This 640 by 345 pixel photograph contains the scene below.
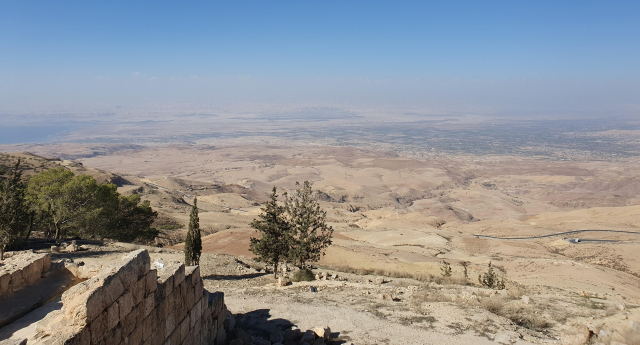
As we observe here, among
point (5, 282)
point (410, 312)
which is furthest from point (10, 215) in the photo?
point (410, 312)

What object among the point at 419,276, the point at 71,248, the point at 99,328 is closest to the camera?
the point at 99,328

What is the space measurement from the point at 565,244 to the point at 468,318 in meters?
29.9

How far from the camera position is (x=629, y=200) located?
229ft

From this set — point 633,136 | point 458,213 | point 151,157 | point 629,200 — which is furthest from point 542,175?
point 633,136

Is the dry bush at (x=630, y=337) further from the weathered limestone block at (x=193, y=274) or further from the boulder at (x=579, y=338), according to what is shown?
the weathered limestone block at (x=193, y=274)

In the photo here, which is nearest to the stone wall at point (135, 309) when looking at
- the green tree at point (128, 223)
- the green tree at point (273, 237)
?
the green tree at point (273, 237)

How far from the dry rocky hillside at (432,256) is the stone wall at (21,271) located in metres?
4.88

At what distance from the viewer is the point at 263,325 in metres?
11.8

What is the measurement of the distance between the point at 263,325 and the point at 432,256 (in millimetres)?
23622

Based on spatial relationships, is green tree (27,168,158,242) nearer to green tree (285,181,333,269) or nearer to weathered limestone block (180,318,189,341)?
green tree (285,181,333,269)

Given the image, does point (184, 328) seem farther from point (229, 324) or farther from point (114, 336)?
point (229, 324)

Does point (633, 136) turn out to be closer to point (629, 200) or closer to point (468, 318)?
point (629, 200)

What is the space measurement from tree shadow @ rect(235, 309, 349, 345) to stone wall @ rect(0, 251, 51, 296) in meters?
5.27

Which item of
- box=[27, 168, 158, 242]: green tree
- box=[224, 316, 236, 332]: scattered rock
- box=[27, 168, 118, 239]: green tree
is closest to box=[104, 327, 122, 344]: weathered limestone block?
box=[224, 316, 236, 332]: scattered rock
